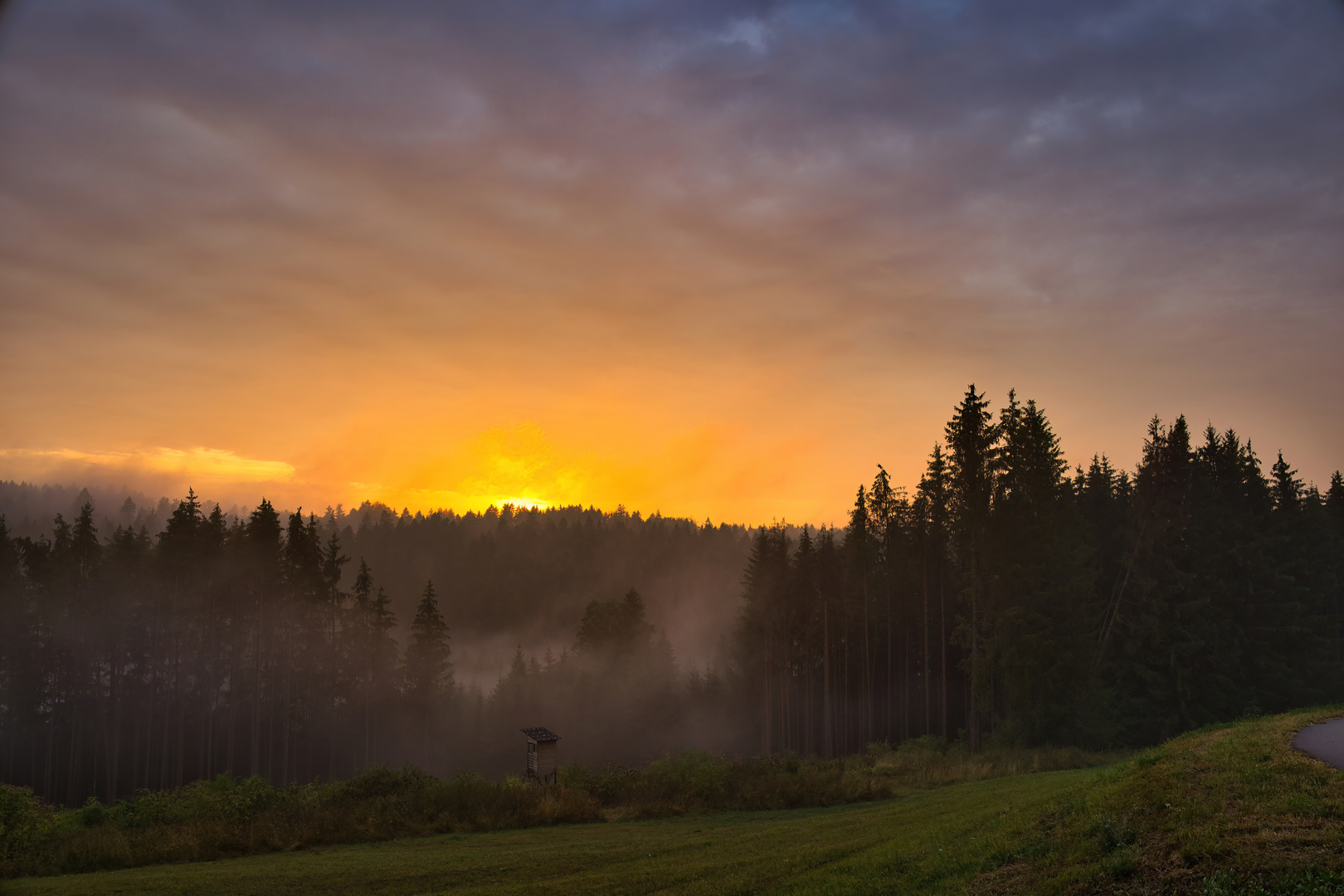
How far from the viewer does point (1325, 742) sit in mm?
15734

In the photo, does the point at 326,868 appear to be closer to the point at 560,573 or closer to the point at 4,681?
the point at 4,681

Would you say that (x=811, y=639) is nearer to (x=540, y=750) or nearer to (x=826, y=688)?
(x=826, y=688)

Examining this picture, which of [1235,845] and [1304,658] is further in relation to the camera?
[1304,658]

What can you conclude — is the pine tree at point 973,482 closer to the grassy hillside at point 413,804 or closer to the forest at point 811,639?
the forest at point 811,639

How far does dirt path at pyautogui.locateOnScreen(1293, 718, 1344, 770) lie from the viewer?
552 inches

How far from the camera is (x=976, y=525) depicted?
1924 inches

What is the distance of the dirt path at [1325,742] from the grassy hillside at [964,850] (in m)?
0.36

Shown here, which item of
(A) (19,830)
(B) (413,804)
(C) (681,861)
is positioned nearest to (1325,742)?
(C) (681,861)

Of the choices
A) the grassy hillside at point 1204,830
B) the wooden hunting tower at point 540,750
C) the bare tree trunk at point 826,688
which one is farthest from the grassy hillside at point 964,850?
the bare tree trunk at point 826,688

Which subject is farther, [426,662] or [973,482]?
[426,662]

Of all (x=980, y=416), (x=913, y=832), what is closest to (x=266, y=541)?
(x=980, y=416)

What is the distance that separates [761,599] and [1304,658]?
156 feet

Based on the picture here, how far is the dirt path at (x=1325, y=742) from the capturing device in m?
14.0

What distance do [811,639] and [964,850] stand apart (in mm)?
65972
